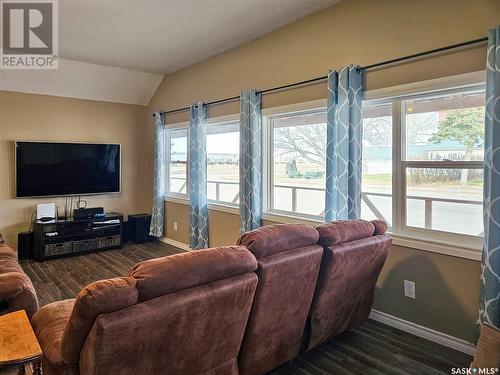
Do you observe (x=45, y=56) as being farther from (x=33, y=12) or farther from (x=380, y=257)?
(x=380, y=257)

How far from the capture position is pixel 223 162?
502 cm

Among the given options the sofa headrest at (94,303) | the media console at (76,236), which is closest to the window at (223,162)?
the media console at (76,236)

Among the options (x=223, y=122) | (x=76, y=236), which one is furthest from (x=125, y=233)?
(x=223, y=122)

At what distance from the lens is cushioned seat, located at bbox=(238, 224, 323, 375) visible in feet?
6.22

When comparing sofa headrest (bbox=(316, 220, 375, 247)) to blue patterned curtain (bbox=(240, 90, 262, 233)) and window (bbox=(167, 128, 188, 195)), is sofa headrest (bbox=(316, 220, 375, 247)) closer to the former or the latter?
blue patterned curtain (bbox=(240, 90, 262, 233))

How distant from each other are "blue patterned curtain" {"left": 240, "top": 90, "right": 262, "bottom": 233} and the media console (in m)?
2.46

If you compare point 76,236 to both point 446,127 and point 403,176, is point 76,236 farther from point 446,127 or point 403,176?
point 446,127

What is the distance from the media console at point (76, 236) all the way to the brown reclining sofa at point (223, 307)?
3.19m

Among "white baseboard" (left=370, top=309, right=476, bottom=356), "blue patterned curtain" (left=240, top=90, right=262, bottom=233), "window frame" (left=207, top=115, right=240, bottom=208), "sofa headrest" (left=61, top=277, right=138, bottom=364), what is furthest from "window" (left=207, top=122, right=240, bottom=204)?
"sofa headrest" (left=61, top=277, right=138, bottom=364)

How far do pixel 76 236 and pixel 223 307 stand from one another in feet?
13.9

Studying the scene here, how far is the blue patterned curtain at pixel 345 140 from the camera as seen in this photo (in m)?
3.05

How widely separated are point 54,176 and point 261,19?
12.4 feet

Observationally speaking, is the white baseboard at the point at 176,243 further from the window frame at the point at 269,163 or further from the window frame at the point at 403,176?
the window frame at the point at 403,176

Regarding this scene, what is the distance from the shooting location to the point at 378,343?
264cm
